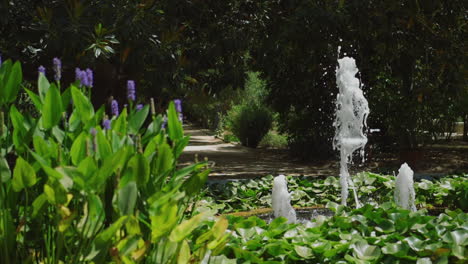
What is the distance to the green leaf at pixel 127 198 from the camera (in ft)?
7.17

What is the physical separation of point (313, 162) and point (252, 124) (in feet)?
17.0

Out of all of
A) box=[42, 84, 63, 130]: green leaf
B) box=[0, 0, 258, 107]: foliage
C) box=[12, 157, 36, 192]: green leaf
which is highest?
box=[0, 0, 258, 107]: foliage

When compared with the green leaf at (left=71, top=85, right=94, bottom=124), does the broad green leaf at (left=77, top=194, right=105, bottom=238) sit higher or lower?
lower

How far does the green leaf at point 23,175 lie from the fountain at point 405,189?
367 centimetres

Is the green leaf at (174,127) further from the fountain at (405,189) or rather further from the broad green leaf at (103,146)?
the fountain at (405,189)

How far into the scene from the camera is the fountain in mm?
5289

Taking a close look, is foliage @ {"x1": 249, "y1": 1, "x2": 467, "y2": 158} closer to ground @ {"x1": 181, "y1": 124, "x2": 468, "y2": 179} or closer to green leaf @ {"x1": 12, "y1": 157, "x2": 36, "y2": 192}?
ground @ {"x1": 181, "y1": 124, "x2": 468, "y2": 179}

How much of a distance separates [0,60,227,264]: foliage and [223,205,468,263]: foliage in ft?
1.76

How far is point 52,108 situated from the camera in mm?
2518

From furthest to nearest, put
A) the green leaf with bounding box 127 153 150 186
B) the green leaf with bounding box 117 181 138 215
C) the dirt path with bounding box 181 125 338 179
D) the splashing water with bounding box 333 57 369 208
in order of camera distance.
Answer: the dirt path with bounding box 181 125 338 179, the splashing water with bounding box 333 57 369 208, the green leaf with bounding box 127 153 150 186, the green leaf with bounding box 117 181 138 215

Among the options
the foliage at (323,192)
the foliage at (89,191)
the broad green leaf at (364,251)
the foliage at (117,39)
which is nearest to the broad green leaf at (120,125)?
the foliage at (89,191)

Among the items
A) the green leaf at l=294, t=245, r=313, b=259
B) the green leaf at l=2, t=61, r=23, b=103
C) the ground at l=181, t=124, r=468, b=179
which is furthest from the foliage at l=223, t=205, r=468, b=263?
the ground at l=181, t=124, r=468, b=179

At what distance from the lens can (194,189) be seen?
8.45ft

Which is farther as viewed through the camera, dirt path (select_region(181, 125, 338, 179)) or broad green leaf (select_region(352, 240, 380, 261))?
dirt path (select_region(181, 125, 338, 179))
